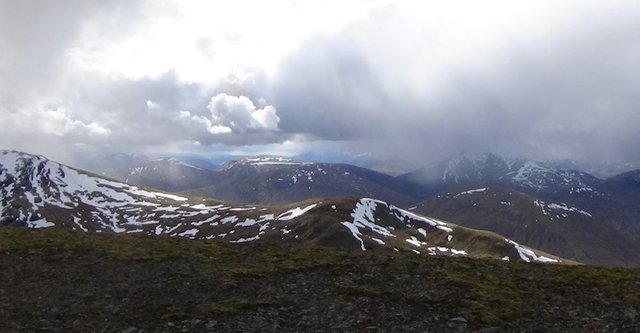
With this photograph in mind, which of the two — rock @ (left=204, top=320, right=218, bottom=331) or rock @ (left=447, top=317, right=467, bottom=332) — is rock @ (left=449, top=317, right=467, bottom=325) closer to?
rock @ (left=447, top=317, right=467, bottom=332)

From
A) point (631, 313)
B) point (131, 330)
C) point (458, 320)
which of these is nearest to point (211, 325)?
point (131, 330)

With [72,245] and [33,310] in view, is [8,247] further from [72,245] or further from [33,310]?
[33,310]

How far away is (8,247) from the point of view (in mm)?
26031

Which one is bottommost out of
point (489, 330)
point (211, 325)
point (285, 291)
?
point (489, 330)

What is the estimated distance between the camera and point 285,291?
2161cm

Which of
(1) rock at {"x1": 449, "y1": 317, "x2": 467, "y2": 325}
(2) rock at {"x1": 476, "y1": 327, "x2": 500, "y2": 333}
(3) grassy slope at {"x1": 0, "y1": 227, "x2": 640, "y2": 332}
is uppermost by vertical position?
(3) grassy slope at {"x1": 0, "y1": 227, "x2": 640, "y2": 332}

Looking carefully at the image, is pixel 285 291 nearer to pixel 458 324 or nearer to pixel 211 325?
pixel 211 325

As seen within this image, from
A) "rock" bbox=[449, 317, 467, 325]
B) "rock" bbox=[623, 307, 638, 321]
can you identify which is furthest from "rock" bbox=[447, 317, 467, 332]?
"rock" bbox=[623, 307, 638, 321]

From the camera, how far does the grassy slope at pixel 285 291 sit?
18.3 metres

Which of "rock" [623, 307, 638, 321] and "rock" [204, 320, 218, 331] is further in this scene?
"rock" [623, 307, 638, 321]

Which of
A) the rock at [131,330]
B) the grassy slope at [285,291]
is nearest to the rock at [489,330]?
the grassy slope at [285,291]

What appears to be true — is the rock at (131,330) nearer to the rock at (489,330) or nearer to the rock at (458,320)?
the rock at (458,320)

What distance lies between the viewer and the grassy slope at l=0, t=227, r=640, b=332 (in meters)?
18.3

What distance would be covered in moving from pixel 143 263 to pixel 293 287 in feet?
26.5
